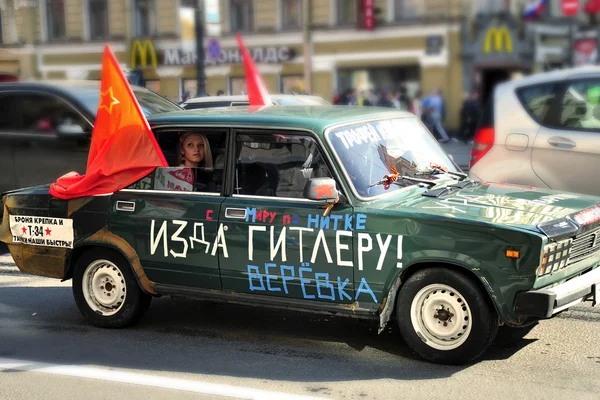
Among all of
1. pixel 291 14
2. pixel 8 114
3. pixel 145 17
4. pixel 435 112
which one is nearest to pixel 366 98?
pixel 435 112

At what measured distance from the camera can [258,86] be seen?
841 cm

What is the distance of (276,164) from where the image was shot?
19.3ft

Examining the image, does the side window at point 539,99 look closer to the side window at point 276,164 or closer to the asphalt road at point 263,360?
the asphalt road at point 263,360

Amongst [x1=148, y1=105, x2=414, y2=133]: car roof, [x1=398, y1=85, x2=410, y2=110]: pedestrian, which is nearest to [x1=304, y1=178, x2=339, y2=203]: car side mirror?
[x1=148, y1=105, x2=414, y2=133]: car roof

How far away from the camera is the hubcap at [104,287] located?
6.45 metres

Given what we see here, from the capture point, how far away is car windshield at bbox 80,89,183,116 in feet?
31.8

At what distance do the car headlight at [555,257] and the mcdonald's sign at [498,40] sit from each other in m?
23.5

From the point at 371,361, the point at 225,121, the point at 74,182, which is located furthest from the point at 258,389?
the point at 74,182

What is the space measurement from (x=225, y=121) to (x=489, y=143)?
345 cm

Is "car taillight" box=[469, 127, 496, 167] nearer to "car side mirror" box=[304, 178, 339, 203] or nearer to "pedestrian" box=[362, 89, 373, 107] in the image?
"car side mirror" box=[304, 178, 339, 203]

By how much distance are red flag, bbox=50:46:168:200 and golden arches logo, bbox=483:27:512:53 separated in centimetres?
2287

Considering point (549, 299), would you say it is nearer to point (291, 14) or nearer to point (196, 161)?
point (196, 161)

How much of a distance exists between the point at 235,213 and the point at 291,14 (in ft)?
87.3

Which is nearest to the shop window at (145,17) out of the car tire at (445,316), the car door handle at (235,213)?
the car door handle at (235,213)
